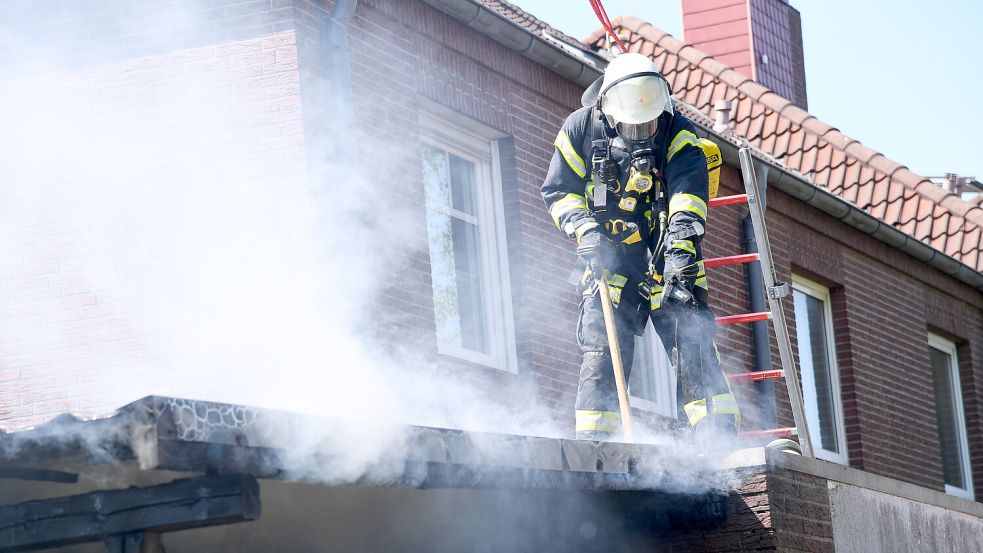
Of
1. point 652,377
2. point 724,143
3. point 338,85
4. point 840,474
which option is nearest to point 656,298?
point 840,474

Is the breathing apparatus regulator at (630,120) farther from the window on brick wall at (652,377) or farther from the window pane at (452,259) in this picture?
the window on brick wall at (652,377)

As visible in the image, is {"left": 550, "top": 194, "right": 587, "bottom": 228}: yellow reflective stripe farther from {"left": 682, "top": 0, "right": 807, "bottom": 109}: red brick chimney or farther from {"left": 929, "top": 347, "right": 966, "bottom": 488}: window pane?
{"left": 682, "top": 0, "right": 807, "bottom": 109}: red brick chimney

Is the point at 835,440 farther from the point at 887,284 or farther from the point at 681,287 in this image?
the point at 681,287

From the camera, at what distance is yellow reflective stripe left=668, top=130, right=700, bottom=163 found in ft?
20.2

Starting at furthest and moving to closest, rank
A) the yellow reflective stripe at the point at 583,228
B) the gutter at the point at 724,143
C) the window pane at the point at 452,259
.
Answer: the gutter at the point at 724,143, the window pane at the point at 452,259, the yellow reflective stripe at the point at 583,228

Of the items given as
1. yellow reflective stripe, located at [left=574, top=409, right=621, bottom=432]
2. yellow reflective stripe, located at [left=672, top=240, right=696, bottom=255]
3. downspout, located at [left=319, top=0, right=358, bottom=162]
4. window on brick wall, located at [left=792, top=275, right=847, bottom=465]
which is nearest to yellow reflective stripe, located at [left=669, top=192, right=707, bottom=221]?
→ yellow reflective stripe, located at [left=672, top=240, right=696, bottom=255]

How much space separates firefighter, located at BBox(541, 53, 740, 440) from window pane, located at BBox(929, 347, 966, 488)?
942cm

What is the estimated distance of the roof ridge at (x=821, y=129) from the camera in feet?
50.9

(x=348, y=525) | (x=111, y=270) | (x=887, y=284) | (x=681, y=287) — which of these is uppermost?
(x=887, y=284)

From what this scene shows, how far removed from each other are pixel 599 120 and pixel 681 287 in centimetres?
80

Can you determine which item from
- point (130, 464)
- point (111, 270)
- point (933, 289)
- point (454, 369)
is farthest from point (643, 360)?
point (130, 464)

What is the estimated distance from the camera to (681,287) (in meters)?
6.02

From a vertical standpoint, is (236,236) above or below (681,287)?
above

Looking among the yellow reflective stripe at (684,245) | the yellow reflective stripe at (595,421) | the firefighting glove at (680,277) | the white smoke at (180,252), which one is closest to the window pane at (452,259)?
the white smoke at (180,252)
